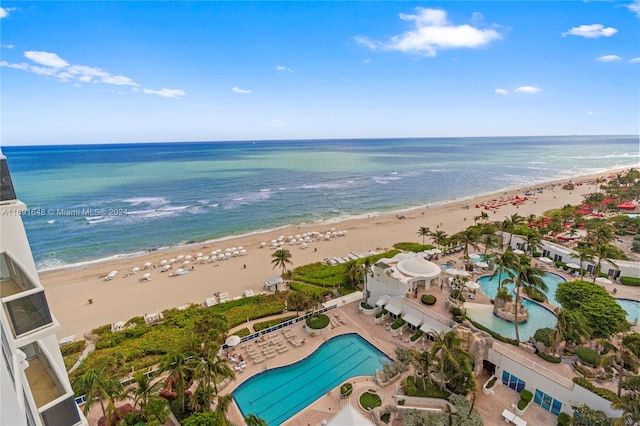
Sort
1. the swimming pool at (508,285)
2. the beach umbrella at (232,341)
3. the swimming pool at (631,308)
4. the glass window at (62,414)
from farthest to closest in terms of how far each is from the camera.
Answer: the swimming pool at (508,285)
the swimming pool at (631,308)
the beach umbrella at (232,341)
the glass window at (62,414)

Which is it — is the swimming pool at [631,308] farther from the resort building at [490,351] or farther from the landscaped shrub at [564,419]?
the landscaped shrub at [564,419]

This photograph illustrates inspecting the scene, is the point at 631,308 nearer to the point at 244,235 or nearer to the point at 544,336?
the point at 544,336

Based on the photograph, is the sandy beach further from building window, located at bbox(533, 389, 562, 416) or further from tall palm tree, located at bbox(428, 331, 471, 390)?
building window, located at bbox(533, 389, 562, 416)

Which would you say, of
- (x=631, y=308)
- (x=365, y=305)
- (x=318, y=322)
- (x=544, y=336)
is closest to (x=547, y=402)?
(x=544, y=336)

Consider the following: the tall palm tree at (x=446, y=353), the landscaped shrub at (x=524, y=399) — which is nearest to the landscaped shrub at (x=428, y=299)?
the tall palm tree at (x=446, y=353)

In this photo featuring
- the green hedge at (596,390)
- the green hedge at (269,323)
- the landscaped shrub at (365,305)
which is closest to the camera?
the green hedge at (596,390)

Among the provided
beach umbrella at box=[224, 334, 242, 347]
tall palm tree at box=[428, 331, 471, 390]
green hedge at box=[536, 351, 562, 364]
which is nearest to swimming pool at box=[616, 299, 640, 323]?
green hedge at box=[536, 351, 562, 364]
